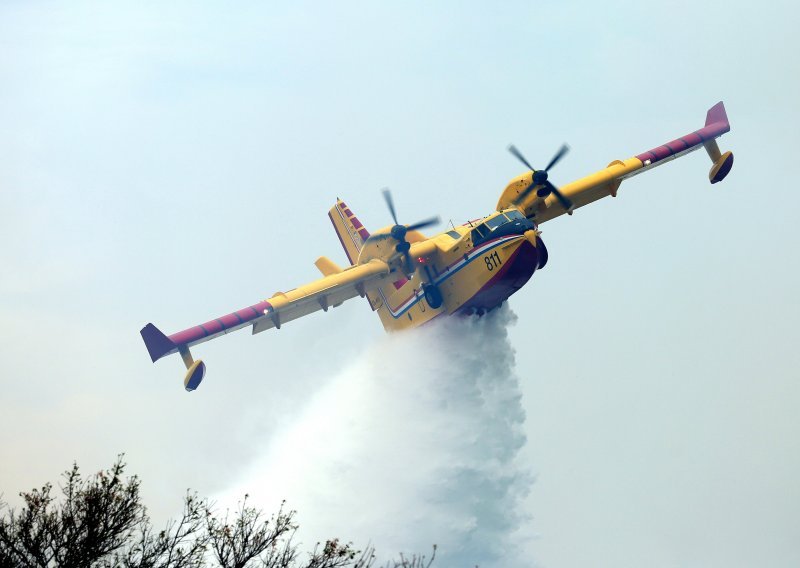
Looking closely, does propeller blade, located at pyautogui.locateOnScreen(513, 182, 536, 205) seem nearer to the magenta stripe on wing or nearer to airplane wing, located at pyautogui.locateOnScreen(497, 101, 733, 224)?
airplane wing, located at pyautogui.locateOnScreen(497, 101, 733, 224)

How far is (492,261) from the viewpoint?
3397 centimetres

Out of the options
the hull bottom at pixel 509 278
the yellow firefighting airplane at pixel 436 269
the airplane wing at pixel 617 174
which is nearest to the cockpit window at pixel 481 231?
the yellow firefighting airplane at pixel 436 269

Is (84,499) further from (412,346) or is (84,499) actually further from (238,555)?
(412,346)

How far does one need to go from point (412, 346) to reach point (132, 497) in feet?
63.4

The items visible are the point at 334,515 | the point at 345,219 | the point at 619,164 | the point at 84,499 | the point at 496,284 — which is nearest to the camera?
the point at 84,499

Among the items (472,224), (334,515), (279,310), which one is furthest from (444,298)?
(334,515)

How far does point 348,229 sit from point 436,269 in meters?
6.70

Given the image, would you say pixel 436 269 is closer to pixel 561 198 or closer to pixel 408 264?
pixel 408 264

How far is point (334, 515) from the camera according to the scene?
1452 inches

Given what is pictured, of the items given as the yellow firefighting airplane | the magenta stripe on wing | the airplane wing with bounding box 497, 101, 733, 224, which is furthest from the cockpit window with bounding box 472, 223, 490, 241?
the magenta stripe on wing

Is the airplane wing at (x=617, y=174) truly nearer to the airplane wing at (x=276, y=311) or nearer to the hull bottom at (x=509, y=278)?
the hull bottom at (x=509, y=278)

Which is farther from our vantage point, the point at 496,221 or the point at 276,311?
the point at 276,311

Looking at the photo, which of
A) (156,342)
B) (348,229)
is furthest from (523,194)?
(156,342)

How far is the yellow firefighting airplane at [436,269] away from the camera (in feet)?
112
